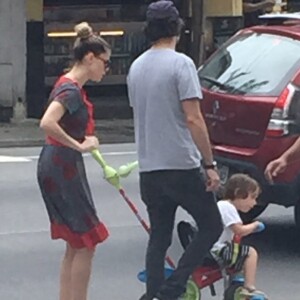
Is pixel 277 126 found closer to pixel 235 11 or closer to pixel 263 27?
pixel 263 27

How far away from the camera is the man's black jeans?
706 centimetres

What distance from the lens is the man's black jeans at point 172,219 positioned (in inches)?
278

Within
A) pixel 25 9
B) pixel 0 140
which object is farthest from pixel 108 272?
pixel 25 9

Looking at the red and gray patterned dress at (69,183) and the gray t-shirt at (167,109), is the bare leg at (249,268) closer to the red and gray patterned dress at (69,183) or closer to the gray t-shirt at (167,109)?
the gray t-shirt at (167,109)

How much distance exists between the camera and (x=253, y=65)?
32.4ft

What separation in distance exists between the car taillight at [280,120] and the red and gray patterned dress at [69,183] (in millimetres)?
2391

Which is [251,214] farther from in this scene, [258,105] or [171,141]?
[171,141]

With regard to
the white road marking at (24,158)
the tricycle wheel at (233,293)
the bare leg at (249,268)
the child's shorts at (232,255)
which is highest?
the child's shorts at (232,255)

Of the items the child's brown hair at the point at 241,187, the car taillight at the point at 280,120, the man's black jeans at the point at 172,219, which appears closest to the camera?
the man's black jeans at the point at 172,219

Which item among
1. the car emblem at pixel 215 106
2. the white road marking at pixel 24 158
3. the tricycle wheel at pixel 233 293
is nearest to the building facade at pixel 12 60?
the white road marking at pixel 24 158

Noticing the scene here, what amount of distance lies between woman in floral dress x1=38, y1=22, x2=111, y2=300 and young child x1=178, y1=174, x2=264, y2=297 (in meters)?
0.81

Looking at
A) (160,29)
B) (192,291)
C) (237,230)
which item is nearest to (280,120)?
(237,230)

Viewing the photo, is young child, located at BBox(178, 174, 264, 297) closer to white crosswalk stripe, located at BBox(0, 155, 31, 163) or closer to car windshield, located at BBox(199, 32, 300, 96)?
car windshield, located at BBox(199, 32, 300, 96)

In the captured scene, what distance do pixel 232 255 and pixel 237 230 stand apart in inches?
6.1
